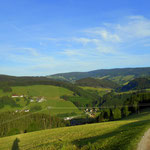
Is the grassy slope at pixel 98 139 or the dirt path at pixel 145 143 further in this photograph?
the grassy slope at pixel 98 139

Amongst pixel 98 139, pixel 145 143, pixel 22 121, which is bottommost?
pixel 22 121

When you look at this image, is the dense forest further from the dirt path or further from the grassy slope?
the dirt path

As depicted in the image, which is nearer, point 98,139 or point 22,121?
point 98,139

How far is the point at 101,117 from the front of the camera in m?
107

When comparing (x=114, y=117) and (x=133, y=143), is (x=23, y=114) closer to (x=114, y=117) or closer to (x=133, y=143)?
(x=114, y=117)

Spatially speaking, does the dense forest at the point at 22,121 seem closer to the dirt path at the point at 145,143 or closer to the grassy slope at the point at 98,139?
the grassy slope at the point at 98,139

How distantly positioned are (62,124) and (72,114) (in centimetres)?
4762

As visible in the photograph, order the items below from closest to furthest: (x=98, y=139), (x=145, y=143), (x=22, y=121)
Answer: (x=145, y=143)
(x=98, y=139)
(x=22, y=121)

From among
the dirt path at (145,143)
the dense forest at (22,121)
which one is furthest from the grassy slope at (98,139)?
the dense forest at (22,121)

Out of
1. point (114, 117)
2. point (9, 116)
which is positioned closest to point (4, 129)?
point (9, 116)

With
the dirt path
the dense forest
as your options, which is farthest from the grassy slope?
the dense forest

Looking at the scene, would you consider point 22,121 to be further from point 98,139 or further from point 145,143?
point 145,143

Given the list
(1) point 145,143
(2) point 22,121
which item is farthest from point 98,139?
(2) point 22,121

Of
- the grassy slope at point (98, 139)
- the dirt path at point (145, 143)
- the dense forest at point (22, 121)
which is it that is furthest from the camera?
the dense forest at point (22, 121)
